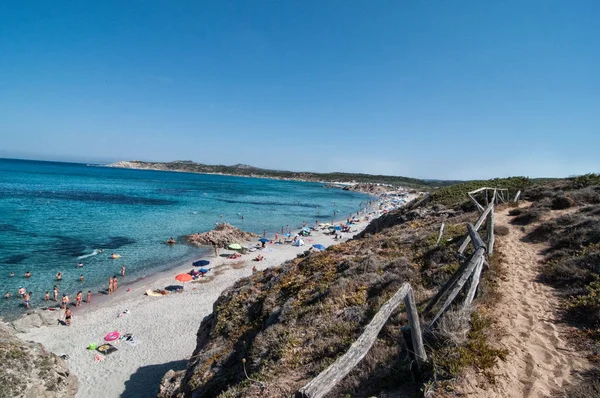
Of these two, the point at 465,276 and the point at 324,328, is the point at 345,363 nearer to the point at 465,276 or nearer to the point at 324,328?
the point at 465,276

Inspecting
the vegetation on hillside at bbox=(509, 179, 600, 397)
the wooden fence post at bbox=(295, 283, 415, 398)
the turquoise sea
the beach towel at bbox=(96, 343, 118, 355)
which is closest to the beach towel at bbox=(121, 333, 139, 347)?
the beach towel at bbox=(96, 343, 118, 355)

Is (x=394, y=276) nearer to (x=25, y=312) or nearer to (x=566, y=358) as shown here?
(x=566, y=358)

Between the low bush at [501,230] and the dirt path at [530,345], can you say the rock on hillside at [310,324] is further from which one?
the low bush at [501,230]

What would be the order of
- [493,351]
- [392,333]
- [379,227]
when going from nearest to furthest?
[493,351] → [392,333] → [379,227]

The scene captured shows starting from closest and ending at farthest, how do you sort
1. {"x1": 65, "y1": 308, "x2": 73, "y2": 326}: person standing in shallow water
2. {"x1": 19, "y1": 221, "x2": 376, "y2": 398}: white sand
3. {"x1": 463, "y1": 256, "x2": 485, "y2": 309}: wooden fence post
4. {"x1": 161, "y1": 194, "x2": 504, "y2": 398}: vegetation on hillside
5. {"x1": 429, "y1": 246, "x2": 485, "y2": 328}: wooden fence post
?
{"x1": 161, "y1": 194, "x2": 504, "y2": 398}: vegetation on hillside → {"x1": 429, "y1": 246, "x2": 485, "y2": 328}: wooden fence post → {"x1": 463, "y1": 256, "x2": 485, "y2": 309}: wooden fence post → {"x1": 19, "y1": 221, "x2": 376, "y2": 398}: white sand → {"x1": 65, "y1": 308, "x2": 73, "y2": 326}: person standing in shallow water

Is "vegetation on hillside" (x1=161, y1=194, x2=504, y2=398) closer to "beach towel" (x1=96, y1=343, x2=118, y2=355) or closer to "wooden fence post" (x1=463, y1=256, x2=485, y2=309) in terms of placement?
"wooden fence post" (x1=463, y1=256, x2=485, y2=309)

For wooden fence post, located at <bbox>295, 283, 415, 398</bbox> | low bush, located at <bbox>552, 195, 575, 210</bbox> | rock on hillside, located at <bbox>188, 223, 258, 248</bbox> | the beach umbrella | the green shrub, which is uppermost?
the green shrub

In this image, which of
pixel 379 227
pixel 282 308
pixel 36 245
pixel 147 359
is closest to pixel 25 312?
pixel 147 359

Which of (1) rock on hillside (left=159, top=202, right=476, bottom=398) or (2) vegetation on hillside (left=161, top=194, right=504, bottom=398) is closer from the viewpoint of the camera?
(2) vegetation on hillside (left=161, top=194, right=504, bottom=398)
